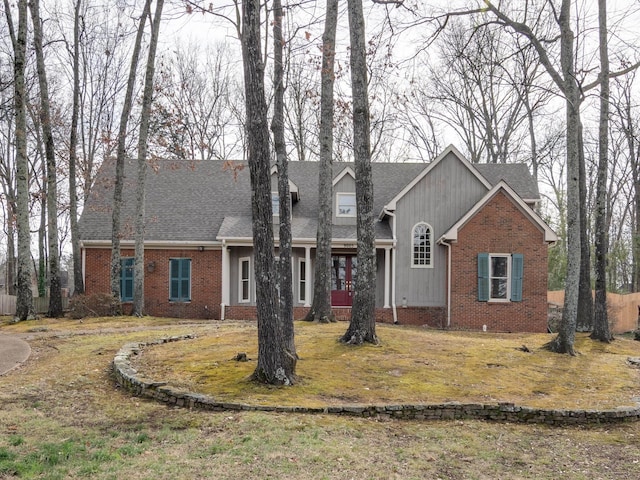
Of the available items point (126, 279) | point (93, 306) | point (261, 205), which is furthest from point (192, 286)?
point (261, 205)

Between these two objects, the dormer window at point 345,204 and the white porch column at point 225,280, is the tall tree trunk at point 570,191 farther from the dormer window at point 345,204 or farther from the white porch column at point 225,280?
the white porch column at point 225,280

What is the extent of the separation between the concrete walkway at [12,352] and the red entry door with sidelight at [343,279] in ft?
37.7

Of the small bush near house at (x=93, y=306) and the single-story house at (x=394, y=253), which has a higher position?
the single-story house at (x=394, y=253)

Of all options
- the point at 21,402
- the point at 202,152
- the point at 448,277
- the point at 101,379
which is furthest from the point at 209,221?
the point at 21,402

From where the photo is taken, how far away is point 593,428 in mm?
7133

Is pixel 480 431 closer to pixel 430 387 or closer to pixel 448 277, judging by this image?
pixel 430 387

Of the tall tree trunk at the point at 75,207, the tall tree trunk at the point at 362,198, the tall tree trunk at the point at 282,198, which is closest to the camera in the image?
the tall tree trunk at the point at 282,198

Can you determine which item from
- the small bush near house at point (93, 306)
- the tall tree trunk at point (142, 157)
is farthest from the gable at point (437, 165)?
the small bush near house at point (93, 306)

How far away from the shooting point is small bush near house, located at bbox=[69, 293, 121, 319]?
18.5 m

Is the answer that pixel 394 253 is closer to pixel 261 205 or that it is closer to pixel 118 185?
pixel 118 185

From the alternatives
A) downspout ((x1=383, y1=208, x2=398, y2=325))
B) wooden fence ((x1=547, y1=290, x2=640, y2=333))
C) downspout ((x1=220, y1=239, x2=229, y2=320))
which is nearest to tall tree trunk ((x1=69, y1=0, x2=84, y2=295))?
downspout ((x1=220, y1=239, x2=229, y2=320))

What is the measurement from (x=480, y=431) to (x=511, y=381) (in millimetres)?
2657

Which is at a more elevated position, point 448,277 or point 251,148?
point 251,148

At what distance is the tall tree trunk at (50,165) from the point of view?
17.8m
